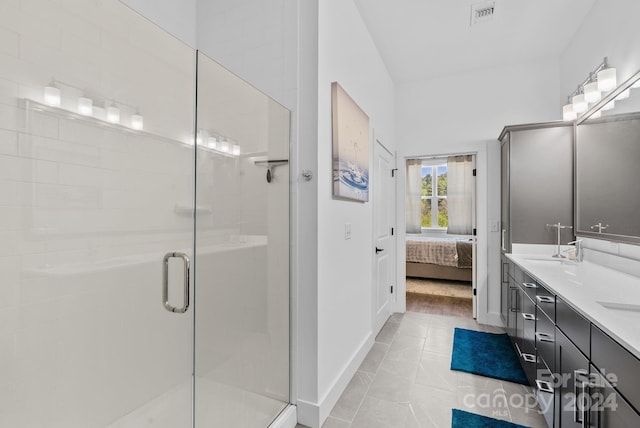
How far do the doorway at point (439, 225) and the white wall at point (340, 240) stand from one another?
8.43 ft

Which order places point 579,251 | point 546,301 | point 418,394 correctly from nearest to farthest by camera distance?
point 546,301, point 418,394, point 579,251

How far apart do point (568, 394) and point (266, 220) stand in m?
1.66

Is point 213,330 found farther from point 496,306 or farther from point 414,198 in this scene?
point 414,198

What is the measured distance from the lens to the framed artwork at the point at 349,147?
211 centimetres

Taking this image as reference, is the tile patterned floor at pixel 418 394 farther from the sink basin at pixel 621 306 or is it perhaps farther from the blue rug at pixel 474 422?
the sink basin at pixel 621 306

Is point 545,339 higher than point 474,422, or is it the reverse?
point 545,339

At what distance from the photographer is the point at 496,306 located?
362 centimetres

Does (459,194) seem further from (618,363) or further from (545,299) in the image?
(618,363)

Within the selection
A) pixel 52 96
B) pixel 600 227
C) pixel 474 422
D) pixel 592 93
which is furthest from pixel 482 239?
pixel 52 96

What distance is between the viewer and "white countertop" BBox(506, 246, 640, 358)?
1044 mm

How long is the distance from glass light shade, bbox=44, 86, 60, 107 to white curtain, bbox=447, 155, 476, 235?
6.60 metres

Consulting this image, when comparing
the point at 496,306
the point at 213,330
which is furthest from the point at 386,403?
the point at 496,306

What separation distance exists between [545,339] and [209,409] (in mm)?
1833

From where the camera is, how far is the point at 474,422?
188 centimetres
